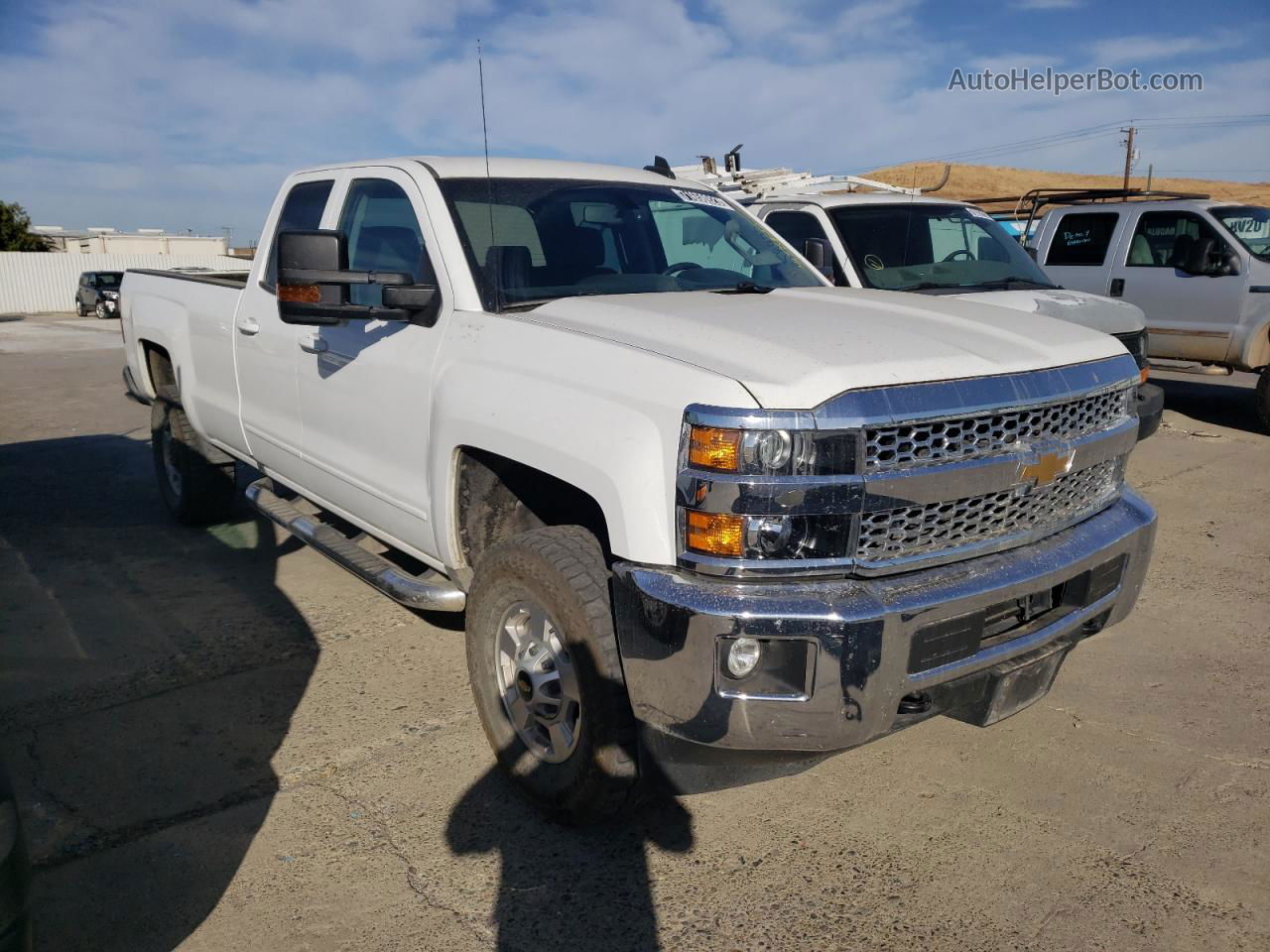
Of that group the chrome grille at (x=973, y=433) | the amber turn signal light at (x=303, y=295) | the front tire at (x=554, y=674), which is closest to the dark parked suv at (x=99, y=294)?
the amber turn signal light at (x=303, y=295)

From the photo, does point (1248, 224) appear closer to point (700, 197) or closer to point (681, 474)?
point (700, 197)

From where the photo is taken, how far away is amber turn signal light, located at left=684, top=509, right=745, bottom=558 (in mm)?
2438

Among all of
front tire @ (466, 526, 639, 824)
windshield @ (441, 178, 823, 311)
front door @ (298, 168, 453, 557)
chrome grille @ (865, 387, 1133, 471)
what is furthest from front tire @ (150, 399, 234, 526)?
chrome grille @ (865, 387, 1133, 471)

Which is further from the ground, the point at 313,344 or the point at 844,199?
the point at 844,199

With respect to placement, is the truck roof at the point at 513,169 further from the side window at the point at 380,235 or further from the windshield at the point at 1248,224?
the windshield at the point at 1248,224

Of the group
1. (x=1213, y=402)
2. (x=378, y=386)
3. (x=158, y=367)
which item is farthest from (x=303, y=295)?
(x=1213, y=402)

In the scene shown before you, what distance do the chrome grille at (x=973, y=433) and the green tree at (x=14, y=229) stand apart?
180ft

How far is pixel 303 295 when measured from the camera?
11.1 ft

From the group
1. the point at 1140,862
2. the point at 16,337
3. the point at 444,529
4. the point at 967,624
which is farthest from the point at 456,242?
the point at 16,337

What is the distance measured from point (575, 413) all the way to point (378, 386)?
1.23 metres

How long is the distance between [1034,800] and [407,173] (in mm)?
3118

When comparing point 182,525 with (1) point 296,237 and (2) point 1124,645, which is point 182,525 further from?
(2) point 1124,645

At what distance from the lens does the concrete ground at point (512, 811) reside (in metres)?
2.62

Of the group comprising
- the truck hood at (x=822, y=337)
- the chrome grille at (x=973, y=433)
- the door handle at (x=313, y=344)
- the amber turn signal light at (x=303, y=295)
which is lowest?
the chrome grille at (x=973, y=433)
